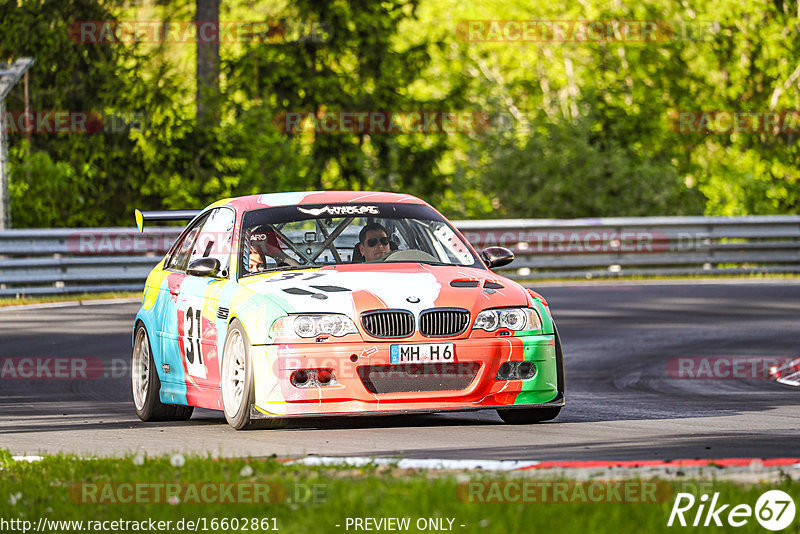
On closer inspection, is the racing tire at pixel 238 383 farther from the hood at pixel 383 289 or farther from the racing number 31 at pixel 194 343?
the racing number 31 at pixel 194 343

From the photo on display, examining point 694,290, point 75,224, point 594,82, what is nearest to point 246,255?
point 694,290

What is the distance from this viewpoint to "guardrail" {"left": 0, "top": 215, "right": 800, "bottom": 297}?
24.0 metres

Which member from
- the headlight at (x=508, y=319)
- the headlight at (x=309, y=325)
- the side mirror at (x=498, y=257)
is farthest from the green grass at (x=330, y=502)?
the side mirror at (x=498, y=257)

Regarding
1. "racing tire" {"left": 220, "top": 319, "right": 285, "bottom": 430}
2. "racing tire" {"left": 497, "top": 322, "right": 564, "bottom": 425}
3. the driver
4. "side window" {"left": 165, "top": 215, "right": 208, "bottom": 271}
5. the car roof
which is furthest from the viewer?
"side window" {"left": 165, "top": 215, "right": 208, "bottom": 271}

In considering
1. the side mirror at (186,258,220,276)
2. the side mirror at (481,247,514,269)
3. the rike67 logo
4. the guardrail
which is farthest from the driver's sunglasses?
the guardrail

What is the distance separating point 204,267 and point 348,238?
1057 mm

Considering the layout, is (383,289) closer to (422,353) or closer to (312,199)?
(422,353)

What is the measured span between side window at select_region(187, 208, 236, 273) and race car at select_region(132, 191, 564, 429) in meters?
0.03

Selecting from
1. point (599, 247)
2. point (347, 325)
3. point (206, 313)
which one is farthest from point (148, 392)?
point (599, 247)

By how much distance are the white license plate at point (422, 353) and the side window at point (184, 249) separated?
2651mm

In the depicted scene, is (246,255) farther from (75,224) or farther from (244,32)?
(244,32)

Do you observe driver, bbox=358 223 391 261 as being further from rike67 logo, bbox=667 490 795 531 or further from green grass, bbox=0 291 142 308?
green grass, bbox=0 291 142 308

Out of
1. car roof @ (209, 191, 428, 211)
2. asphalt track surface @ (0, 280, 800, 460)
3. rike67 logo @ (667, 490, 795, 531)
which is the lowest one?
asphalt track surface @ (0, 280, 800, 460)

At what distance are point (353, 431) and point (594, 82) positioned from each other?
35.4m
